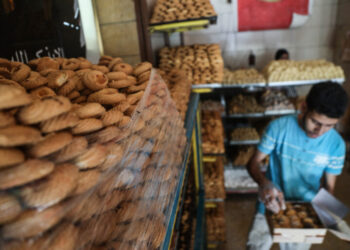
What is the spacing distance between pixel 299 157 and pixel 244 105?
1.84 m

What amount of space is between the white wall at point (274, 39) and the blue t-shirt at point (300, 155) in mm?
3345

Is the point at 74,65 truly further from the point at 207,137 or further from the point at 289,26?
the point at 289,26

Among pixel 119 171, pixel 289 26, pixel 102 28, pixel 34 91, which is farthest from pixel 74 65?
pixel 289 26

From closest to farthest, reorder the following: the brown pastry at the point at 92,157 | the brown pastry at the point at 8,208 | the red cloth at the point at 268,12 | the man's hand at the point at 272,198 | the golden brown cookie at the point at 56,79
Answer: the brown pastry at the point at 8,208, the brown pastry at the point at 92,157, the golden brown cookie at the point at 56,79, the man's hand at the point at 272,198, the red cloth at the point at 268,12

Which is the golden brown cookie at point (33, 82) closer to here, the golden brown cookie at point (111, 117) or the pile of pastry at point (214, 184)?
the golden brown cookie at point (111, 117)

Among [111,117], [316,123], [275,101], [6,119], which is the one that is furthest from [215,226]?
[6,119]

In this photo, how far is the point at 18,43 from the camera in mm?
1250

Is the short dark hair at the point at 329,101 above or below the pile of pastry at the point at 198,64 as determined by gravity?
below

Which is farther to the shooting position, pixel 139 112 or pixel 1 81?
pixel 139 112

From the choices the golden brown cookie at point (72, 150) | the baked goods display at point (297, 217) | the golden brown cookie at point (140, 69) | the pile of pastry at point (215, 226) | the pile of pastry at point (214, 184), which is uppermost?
the golden brown cookie at point (140, 69)

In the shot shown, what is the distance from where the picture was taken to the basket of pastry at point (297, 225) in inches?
54.4

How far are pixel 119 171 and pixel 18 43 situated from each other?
117 cm

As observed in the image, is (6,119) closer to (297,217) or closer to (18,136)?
(18,136)

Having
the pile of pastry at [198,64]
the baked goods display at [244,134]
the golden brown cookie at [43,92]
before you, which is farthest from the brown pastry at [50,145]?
the baked goods display at [244,134]
